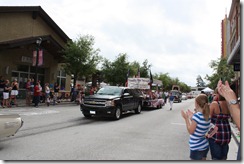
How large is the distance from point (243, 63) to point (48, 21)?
26174mm

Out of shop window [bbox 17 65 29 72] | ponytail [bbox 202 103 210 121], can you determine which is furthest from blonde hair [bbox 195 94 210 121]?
shop window [bbox 17 65 29 72]

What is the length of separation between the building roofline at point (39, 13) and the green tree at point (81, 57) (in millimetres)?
3575

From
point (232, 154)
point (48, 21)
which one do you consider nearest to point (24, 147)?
point (232, 154)

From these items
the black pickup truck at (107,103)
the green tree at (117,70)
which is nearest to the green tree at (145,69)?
the green tree at (117,70)

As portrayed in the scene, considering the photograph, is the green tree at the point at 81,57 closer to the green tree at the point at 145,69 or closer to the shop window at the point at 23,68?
the shop window at the point at 23,68

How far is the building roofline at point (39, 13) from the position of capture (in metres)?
Answer: 21.7

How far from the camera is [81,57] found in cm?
2352

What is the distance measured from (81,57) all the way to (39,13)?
677 cm

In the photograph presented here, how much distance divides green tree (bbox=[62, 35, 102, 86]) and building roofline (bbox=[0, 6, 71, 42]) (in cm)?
358

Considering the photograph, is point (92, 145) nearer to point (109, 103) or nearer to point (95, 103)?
point (109, 103)

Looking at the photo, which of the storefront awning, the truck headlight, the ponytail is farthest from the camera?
the storefront awning

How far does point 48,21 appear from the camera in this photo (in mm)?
26203

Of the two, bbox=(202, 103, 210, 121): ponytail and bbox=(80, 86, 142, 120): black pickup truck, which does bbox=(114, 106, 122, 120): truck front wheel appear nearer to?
bbox=(80, 86, 142, 120): black pickup truck

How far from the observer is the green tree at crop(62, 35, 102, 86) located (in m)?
23.5
